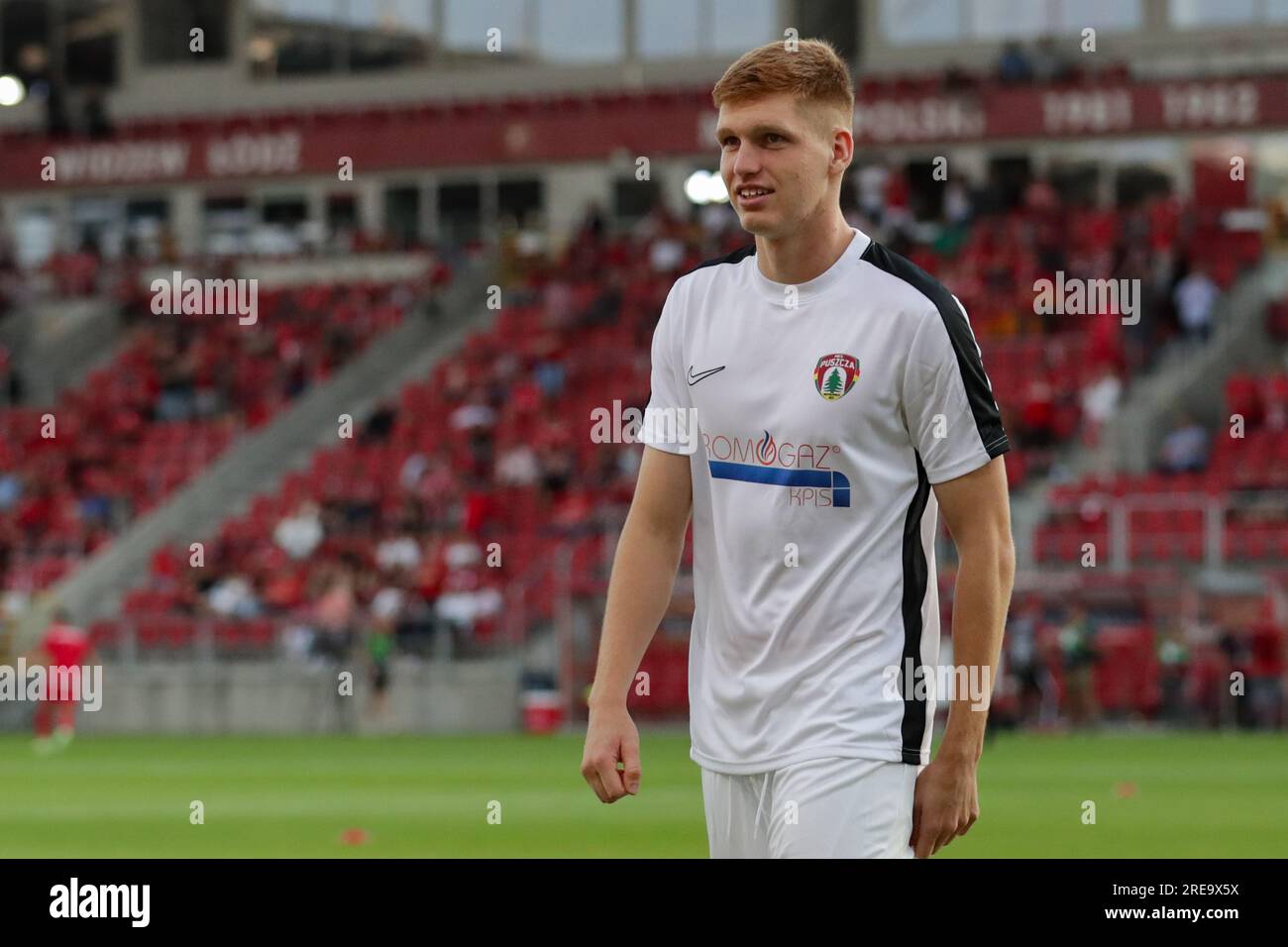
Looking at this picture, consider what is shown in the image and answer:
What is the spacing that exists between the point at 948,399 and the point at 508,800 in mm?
12710

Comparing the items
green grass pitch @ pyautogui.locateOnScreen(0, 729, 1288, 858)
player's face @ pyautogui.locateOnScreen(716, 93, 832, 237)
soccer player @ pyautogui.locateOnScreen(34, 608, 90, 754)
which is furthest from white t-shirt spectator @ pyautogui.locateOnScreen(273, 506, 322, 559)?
player's face @ pyautogui.locateOnScreen(716, 93, 832, 237)

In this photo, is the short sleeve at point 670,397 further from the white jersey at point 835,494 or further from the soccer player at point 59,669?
the soccer player at point 59,669

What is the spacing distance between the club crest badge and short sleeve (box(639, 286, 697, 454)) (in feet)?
1.03

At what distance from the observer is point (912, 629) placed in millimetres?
4844

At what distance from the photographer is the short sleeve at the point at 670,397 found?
196 inches

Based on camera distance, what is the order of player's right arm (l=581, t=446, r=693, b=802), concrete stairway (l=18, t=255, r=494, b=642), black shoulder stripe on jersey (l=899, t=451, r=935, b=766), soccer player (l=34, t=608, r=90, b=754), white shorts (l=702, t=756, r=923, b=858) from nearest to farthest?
white shorts (l=702, t=756, r=923, b=858)
black shoulder stripe on jersey (l=899, t=451, r=935, b=766)
player's right arm (l=581, t=446, r=693, b=802)
soccer player (l=34, t=608, r=90, b=754)
concrete stairway (l=18, t=255, r=494, b=642)

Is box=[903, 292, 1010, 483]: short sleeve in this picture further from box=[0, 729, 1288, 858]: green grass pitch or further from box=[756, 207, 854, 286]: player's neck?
box=[0, 729, 1288, 858]: green grass pitch

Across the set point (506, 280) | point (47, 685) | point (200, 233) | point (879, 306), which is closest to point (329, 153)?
point (47, 685)

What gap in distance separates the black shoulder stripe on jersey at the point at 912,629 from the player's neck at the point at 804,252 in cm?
43

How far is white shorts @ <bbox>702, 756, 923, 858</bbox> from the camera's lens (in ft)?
15.4

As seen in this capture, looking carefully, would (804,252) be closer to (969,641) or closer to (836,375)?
(836,375)

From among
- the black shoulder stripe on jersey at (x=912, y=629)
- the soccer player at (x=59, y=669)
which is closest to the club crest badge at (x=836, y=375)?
the black shoulder stripe on jersey at (x=912, y=629)
